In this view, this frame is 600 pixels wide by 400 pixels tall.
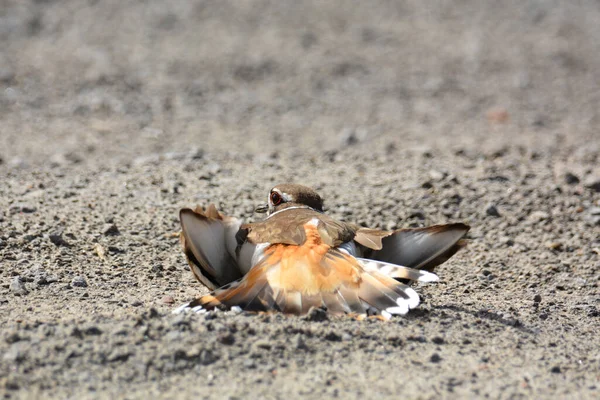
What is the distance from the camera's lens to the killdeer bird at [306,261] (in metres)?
4.28

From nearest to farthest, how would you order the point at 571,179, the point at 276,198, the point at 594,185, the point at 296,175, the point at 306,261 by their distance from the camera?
the point at 306,261, the point at 276,198, the point at 594,185, the point at 571,179, the point at 296,175

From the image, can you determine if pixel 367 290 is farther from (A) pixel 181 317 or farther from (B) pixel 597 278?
(B) pixel 597 278

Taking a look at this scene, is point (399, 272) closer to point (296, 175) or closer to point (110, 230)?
point (110, 230)

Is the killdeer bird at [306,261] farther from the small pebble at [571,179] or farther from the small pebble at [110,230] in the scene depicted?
the small pebble at [571,179]

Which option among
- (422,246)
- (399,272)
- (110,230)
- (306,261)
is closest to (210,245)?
(306,261)

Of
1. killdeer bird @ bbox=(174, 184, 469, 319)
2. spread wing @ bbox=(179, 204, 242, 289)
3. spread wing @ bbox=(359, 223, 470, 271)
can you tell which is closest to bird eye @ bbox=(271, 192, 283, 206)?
killdeer bird @ bbox=(174, 184, 469, 319)

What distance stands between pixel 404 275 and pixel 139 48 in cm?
914

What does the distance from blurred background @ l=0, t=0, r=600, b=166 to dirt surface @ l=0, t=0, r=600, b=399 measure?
4 cm

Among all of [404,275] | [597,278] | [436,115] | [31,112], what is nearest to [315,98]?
[436,115]

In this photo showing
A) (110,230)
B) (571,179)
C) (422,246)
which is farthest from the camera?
(571,179)

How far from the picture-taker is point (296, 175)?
7484mm

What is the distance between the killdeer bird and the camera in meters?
4.28

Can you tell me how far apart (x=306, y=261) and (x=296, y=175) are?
3.14 m

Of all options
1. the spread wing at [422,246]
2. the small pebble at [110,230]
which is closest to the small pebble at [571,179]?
the spread wing at [422,246]
